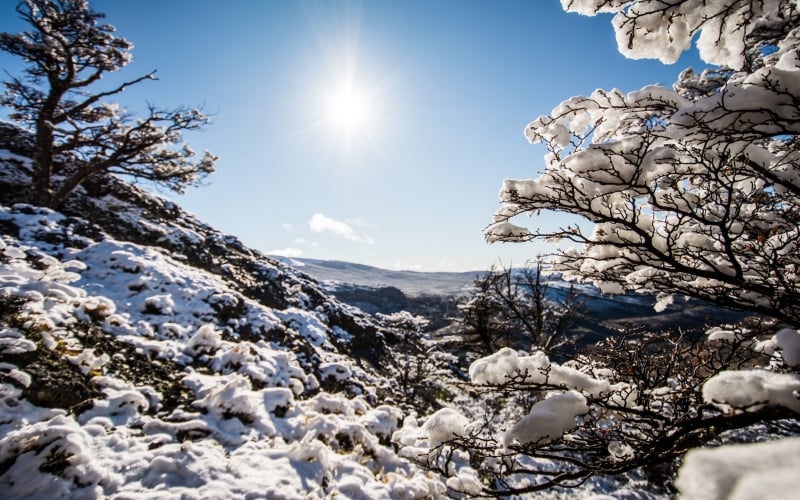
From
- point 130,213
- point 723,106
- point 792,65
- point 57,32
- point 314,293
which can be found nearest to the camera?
point 723,106

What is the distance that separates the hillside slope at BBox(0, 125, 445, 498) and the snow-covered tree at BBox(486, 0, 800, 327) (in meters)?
3.81

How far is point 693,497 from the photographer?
2.77 ft

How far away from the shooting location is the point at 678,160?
2141 mm

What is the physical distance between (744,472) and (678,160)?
2.00m

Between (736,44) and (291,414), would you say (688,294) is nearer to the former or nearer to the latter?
(736,44)

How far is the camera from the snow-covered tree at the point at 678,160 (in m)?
1.99

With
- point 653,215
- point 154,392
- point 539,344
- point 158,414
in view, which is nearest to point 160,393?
point 154,392

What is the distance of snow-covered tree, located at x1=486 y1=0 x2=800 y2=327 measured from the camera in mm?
1985

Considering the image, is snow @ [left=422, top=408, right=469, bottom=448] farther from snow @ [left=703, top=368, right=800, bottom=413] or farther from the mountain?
snow @ [left=703, top=368, right=800, bottom=413]

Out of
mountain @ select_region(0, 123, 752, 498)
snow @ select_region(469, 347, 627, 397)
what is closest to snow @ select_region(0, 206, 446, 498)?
mountain @ select_region(0, 123, 752, 498)

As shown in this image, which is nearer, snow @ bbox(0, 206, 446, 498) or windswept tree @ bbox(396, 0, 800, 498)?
windswept tree @ bbox(396, 0, 800, 498)

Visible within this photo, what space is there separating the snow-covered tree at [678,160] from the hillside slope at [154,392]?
3.81 metres

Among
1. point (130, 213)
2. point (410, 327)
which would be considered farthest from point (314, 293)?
point (130, 213)

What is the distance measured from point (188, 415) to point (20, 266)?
382 cm
